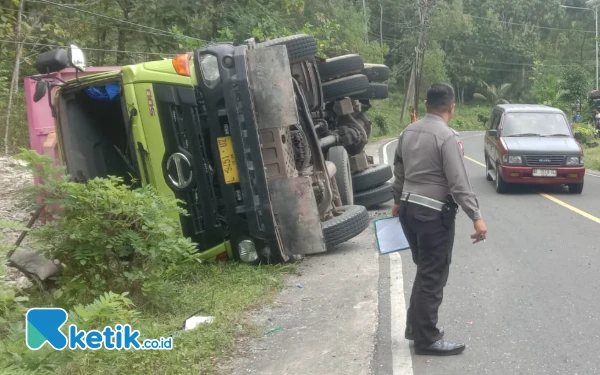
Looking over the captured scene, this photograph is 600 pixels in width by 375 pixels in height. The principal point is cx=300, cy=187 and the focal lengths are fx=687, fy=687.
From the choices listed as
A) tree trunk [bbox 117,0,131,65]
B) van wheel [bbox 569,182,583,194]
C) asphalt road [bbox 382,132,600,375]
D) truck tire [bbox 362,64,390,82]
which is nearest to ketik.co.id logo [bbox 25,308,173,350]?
asphalt road [bbox 382,132,600,375]

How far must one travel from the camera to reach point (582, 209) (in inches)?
465

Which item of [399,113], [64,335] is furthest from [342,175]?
[399,113]

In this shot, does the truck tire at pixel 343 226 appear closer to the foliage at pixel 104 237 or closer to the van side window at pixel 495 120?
the foliage at pixel 104 237

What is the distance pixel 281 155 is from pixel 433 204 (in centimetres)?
263

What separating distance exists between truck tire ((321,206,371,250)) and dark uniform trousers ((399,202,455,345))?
283cm

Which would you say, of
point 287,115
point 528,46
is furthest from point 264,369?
point 528,46

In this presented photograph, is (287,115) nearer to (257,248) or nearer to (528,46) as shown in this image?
(257,248)

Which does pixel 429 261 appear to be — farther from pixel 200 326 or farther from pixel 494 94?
pixel 494 94

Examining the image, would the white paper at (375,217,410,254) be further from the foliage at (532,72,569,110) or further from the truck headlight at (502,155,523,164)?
the foliage at (532,72,569,110)

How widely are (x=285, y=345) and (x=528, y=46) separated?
7690cm

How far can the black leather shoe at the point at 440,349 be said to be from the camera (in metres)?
5.02

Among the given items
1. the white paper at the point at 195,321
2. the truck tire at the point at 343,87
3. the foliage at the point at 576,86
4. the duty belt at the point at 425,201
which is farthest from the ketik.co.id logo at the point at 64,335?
the foliage at the point at 576,86

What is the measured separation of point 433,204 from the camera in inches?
195

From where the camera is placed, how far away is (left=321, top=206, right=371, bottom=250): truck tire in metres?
7.90
